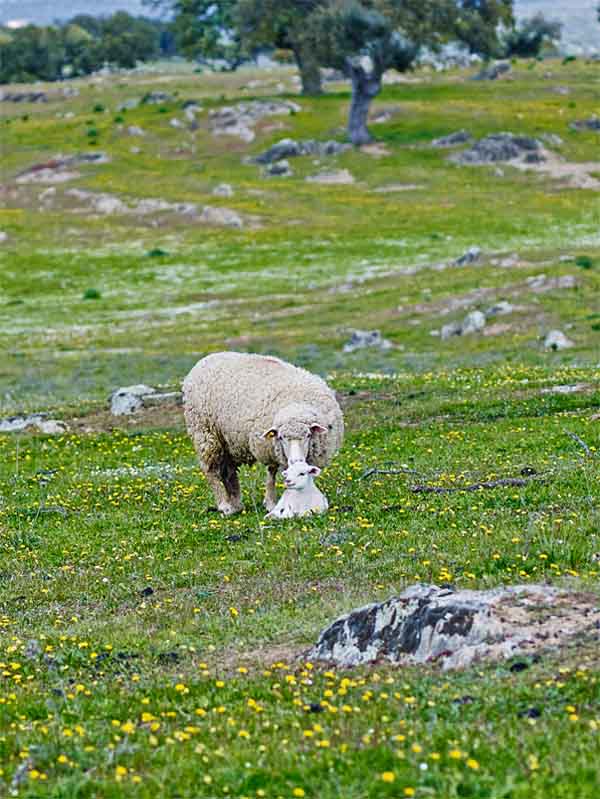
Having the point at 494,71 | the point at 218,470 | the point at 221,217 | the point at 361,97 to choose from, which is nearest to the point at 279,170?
the point at 361,97

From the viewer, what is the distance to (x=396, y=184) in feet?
276

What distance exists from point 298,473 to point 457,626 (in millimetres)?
6432

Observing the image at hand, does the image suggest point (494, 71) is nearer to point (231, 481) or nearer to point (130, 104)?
point (130, 104)

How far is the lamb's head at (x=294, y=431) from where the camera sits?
58.5 ft

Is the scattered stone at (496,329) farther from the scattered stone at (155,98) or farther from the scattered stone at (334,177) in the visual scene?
the scattered stone at (155,98)

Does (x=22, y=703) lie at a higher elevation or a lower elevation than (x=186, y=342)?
higher

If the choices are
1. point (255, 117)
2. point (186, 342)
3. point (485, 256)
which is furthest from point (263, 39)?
point (186, 342)

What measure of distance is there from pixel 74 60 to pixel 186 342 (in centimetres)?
14135

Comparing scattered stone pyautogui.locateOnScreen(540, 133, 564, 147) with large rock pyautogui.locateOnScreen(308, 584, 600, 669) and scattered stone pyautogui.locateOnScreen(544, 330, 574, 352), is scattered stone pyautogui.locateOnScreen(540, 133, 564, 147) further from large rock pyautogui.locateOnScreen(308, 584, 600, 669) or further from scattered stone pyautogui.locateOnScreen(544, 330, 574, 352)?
large rock pyautogui.locateOnScreen(308, 584, 600, 669)

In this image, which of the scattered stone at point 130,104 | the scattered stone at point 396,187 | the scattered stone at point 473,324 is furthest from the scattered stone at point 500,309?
the scattered stone at point 130,104

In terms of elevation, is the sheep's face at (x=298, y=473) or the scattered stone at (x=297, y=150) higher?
the sheep's face at (x=298, y=473)

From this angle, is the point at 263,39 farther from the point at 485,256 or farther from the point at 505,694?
the point at 505,694

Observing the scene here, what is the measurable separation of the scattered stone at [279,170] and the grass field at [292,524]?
18.5 m

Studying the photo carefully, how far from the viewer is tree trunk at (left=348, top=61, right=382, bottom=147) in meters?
89.9
